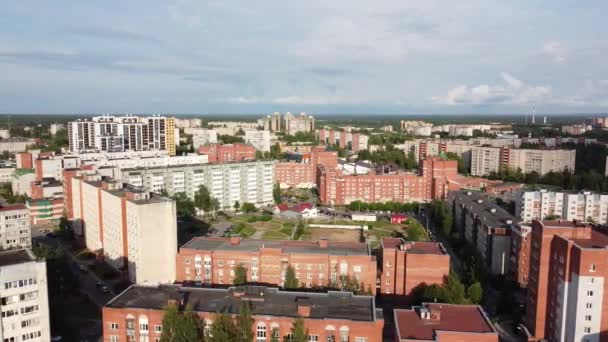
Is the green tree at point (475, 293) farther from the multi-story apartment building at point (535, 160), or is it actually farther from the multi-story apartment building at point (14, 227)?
the multi-story apartment building at point (535, 160)

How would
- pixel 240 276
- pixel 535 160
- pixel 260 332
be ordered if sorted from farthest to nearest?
pixel 535 160 < pixel 240 276 < pixel 260 332

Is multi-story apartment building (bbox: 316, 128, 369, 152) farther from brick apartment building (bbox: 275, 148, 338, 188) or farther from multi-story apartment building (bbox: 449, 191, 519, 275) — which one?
multi-story apartment building (bbox: 449, 191, 519, 275)

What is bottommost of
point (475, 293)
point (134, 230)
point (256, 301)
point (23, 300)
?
point (475, 293)

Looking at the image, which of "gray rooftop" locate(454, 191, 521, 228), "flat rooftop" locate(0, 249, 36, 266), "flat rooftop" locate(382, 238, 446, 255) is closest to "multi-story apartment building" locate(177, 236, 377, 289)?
"flat rooftop" locate(382, 238, 446, 255)

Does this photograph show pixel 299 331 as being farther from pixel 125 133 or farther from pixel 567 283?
pixel 125 133

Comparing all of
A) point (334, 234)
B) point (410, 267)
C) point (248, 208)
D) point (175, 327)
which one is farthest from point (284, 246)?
point (248, 208)

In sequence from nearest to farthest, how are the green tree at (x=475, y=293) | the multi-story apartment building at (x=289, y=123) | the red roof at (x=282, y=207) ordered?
the green tree at (x=475, y=293), the red roof at (x=282, y=207), the multi-story apartment building at (x=289, y=123)

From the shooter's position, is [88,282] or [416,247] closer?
[416,247]

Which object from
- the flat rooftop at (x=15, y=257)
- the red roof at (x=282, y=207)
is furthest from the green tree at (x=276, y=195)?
the flat rooftop at (x=15, y=257)
